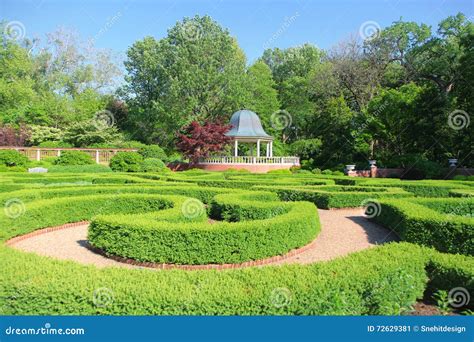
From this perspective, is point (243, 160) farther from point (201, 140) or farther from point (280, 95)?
point (280, 95)

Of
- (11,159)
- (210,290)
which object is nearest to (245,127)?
(11,159)

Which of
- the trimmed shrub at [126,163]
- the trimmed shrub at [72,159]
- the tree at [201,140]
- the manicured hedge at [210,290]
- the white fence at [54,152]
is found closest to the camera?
the manicured hedge at [210,290]

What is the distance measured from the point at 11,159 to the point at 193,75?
18441 mm

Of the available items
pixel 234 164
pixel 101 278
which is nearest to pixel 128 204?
pixel 101 278

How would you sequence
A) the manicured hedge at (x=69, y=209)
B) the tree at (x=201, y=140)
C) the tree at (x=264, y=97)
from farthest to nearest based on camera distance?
the tree at (x=264, y=97) < the tree at (x=201, y=140) < the manicured hedge at (x=69, y=209)

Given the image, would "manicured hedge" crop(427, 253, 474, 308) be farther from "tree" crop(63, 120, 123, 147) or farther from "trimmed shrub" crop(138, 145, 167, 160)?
"tree" crop(63, 120, 123, 147)

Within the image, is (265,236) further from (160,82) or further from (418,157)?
(160,82)

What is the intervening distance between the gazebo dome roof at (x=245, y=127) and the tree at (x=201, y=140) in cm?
115

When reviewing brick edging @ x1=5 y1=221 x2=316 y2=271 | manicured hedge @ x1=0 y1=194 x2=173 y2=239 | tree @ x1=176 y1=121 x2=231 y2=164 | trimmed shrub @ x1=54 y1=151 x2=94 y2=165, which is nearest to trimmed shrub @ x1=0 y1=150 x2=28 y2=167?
trimmed shrub @ x1=54 y1=151 x2=94 y2=165

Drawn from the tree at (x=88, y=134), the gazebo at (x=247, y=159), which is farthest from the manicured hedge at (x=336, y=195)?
the tree at (x=88, y=134)

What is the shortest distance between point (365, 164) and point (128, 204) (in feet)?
83.1

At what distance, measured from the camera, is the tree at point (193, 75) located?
129ft

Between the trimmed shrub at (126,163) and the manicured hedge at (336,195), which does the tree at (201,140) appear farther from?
the manicured hedge at (336,195)

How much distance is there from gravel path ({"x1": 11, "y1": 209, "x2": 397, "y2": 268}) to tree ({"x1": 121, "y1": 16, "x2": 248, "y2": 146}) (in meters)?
29.4
